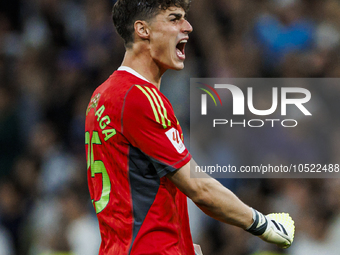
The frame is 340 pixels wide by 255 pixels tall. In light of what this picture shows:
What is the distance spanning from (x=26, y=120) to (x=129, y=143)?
339 cm

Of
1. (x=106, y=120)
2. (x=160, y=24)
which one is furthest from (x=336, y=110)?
(x=106, y=120)

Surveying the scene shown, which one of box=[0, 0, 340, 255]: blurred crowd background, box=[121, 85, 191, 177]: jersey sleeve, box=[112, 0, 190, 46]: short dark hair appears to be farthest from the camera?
box=[0, 0, 340, 255]: blurred crowd background

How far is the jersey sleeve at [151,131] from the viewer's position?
1926 millimetres

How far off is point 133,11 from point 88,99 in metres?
2.94

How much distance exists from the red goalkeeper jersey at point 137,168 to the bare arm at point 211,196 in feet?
0.19

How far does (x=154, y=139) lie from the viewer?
1.93 metres

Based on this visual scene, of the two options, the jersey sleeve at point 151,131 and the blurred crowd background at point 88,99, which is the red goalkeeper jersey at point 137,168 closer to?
the jersey sleeve at point 151,131

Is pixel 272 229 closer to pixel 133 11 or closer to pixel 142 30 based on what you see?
pixel 142 30

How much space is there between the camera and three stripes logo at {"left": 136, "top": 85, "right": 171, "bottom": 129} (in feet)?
6.38

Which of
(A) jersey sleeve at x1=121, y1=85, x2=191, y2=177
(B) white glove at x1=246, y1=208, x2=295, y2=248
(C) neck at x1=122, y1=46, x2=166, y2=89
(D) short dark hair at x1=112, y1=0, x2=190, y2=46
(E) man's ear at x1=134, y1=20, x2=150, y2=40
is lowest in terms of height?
(B) white glove at x1=246, y1=208, x2=295, y2=248

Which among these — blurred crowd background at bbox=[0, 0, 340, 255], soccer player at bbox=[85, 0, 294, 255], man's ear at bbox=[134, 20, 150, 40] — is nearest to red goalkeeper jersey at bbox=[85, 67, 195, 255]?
soccer player at bbox=[85, 0, 294, 255]

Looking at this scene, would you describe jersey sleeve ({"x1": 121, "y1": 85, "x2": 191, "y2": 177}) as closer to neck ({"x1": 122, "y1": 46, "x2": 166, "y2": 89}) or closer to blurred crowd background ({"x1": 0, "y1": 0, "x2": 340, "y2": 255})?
neck ({"x1": 122, "y1": 46, "x2": 166, "y2": 89})

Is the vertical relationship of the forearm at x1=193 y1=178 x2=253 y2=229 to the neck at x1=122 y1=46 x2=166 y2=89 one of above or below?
below

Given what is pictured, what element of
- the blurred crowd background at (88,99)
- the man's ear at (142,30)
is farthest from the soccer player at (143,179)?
the blurred crowd background at (88,99)
